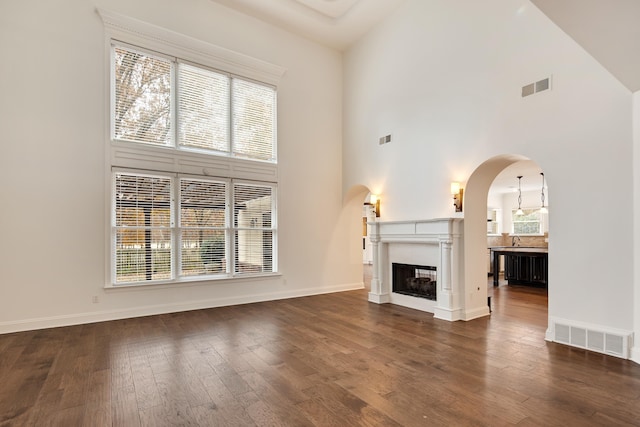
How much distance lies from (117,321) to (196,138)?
336 cm

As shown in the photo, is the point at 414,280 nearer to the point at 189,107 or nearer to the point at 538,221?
the point at 189,107

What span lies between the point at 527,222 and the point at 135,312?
14184mm

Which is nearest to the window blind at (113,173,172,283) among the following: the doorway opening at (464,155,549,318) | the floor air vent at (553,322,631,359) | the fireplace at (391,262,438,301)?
the fireplace at (391,262,438,301)

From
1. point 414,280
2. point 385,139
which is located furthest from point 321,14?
point 414,280

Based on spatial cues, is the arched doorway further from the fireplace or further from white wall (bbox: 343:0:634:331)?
the fireplace

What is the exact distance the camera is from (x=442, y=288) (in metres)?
5.28

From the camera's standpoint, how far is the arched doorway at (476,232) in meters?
5.20

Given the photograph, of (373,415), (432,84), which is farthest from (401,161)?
(373,415)

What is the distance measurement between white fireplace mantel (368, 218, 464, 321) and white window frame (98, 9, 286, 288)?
2189 millimetres

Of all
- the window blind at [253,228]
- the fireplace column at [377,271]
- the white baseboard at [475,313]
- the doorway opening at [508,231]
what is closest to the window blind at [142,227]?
the window blind at [253,228]

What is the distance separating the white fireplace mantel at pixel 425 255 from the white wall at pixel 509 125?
0.97ft

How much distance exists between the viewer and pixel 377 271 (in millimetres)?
6527

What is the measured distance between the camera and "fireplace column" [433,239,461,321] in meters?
5.11

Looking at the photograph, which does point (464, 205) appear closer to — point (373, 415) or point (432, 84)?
point (432, 84)
